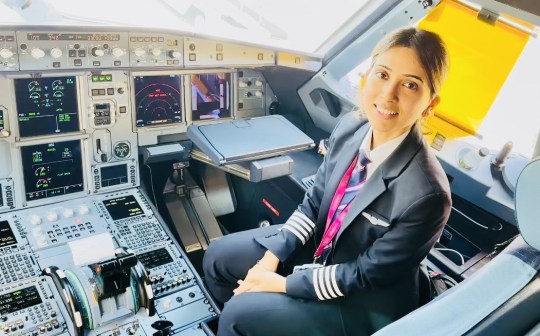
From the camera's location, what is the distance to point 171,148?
3.13 m

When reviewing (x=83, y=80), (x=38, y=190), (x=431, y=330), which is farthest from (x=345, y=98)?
(x=431, y=330)

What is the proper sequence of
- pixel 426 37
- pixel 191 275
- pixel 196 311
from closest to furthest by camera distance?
pixel 426 37 → pixel 196 311 → pixel 191 275

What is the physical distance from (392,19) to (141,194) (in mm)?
1741

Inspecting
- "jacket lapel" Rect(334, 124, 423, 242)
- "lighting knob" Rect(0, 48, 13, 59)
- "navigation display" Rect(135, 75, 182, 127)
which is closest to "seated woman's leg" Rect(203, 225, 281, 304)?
"jacket lapel" Rect(334, 124, 423, 242)

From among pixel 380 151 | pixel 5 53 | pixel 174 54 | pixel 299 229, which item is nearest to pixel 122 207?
pixel 174 54

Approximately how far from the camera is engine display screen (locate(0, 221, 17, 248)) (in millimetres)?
2578

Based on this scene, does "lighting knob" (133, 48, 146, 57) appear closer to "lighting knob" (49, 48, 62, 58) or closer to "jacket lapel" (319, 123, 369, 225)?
"lighting knob" (49, 48, 62, 58)

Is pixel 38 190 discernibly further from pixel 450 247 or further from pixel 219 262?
pixel 450 247

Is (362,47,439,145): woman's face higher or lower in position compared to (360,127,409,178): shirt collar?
higher

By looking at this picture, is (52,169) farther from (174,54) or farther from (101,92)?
(174,54)

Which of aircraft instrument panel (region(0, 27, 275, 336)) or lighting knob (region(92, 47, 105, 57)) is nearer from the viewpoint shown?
aircraft instrument panel (region(0, 27, 275, 336))

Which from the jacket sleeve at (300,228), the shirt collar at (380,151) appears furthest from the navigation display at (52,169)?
the shirt collar at (380,151)

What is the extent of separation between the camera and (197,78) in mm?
3203

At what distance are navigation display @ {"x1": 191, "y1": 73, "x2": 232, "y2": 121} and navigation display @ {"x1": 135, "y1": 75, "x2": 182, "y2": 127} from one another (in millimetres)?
108
